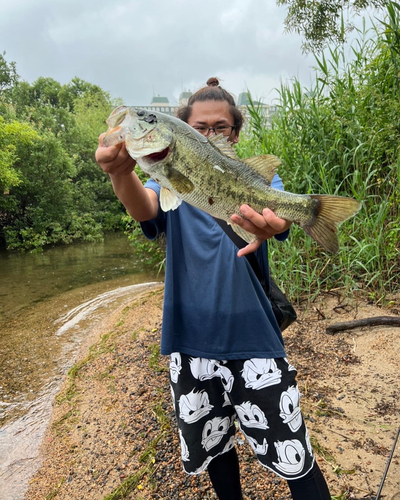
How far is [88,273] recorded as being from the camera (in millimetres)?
11016

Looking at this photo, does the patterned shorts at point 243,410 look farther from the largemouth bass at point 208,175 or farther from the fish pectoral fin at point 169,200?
the fish pectoral fin at point 169,200

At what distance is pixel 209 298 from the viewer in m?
1.69

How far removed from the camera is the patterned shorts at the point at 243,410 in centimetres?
153

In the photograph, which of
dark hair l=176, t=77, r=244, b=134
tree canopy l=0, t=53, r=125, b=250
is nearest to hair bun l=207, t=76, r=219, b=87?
dark hair l=176, t=77, r=244, b=134

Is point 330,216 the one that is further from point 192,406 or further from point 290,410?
point 192,406

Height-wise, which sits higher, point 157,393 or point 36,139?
point 36,139

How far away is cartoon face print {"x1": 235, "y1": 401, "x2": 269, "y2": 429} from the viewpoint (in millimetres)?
1568

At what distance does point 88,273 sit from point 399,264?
903cm

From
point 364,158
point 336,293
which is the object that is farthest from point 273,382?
point 364,158

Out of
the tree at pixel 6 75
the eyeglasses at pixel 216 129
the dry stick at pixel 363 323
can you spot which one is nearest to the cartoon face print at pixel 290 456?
the eyeglasses at pixel 216 129

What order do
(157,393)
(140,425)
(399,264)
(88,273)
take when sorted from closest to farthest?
(140,425)
(157,393)
(399,264)
(88,273)

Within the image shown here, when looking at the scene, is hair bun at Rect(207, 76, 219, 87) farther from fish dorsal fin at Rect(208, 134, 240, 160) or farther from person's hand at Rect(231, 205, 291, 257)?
person's hand at Rect(231, 205, 291, 257)

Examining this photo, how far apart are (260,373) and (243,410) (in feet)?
0.65

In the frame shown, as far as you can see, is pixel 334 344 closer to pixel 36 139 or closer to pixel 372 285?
pixel 372 285
